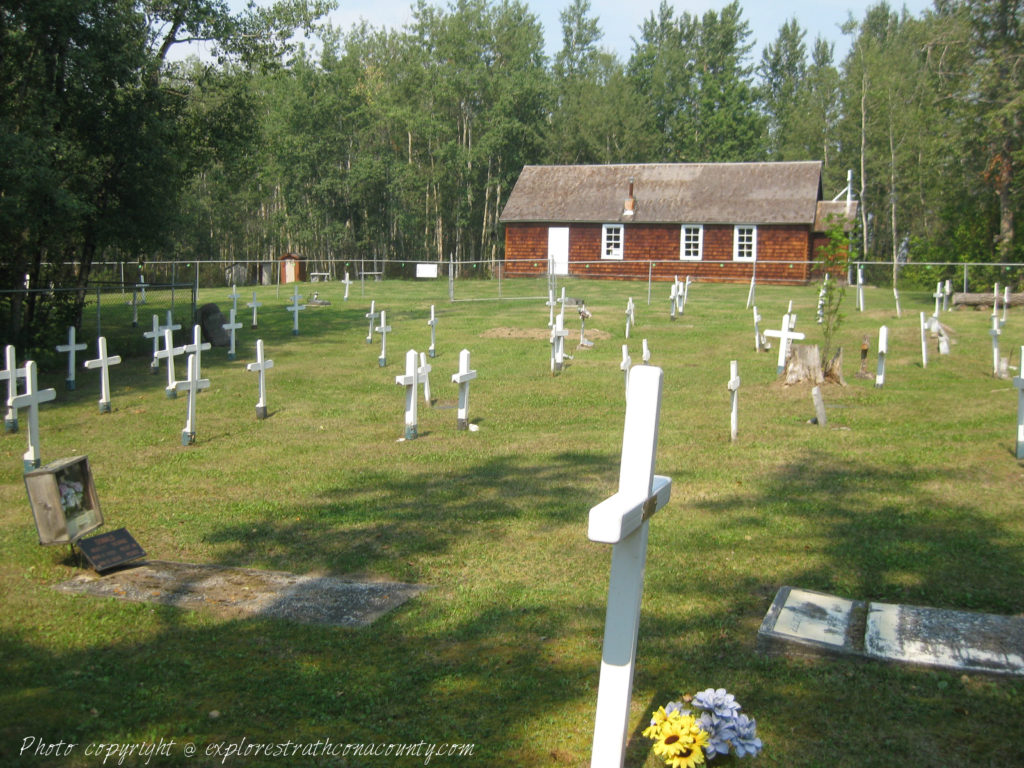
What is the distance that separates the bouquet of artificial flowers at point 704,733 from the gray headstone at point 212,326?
65.6 ft

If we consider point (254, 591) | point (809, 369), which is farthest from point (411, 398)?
point (809, 369)

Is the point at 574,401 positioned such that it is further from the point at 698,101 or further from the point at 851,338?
the point at 698,101

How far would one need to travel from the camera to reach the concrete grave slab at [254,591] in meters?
6.23

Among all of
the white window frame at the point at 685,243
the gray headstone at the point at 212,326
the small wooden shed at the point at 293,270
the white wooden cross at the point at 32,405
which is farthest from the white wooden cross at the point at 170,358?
the small wooden shed at the point at 293,270

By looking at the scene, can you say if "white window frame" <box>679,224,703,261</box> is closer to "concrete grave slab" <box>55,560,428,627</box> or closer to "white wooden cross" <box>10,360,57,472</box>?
"white wooden cross" <box>10,360,57,472</box>

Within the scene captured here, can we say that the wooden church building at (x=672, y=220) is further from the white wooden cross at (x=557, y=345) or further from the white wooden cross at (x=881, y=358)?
the white wooden cross at (x=881, y=358)

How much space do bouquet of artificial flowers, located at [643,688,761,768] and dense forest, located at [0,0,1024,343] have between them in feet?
47.5

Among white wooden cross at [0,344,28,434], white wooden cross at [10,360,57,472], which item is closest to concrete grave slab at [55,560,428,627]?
white wooden cross at [10,360,57,472]

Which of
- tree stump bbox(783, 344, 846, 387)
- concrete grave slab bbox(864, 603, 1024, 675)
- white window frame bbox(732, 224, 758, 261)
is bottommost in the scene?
concrete grave slab bbox(864, 603, 1024, 675)

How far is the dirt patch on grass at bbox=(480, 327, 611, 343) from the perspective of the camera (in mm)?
22641

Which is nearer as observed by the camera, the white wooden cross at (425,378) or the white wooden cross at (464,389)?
the white wooden cross at (464,389)

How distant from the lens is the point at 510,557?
A: 7.40 m

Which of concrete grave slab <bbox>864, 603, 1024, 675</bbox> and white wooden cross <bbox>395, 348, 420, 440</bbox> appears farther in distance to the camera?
white wooden cross <bbox>395, 348, 420, 440</bbox>

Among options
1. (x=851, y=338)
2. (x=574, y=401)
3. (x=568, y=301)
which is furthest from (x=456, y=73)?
(x=574, y=401)
